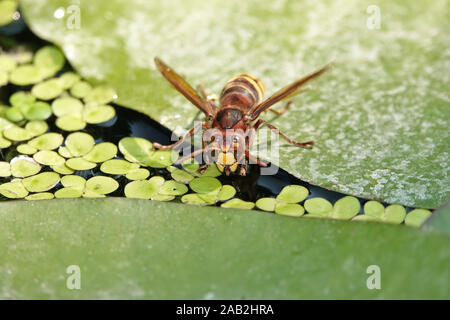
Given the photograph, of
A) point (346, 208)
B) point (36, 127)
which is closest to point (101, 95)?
point (36, 127)

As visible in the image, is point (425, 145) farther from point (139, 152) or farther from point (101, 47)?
point (101, 47)

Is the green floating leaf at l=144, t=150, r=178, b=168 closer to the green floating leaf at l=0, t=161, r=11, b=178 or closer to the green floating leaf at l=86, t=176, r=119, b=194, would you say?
the green floating leaf at l=86, t=176, r=119, b=194

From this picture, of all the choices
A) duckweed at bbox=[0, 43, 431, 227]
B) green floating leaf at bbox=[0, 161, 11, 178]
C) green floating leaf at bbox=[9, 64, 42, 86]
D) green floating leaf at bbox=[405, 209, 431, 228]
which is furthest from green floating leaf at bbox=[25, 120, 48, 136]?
green floating leaf at bbox=[405, 209, 431, 228]

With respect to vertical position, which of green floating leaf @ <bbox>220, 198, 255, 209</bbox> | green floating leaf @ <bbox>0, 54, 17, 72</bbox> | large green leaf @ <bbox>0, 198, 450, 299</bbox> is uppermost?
green floating leaf @ <bbox>0, 54, 17, 72</bbox>

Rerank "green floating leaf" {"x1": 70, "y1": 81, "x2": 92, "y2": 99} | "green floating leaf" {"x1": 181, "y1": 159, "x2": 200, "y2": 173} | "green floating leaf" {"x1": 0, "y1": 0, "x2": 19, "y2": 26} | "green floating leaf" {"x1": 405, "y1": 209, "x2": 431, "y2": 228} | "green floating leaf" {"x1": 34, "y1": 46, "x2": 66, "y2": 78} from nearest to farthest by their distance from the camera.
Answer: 1. "green floating leaf" {"x1": 405, "y1": 209, "x2": 431, "y2": 228}
2. "green floating leaf" {"x1": 181, "y1": 159, "x2": 200, "y2": 173}
3. "green floating leaf" {"x1": 70, "y1": 81, "x2": 92, "y2": 99}
4. "green floating leaf" {"x1": 34, "y1": 46, "x2": 66, "y2": 78}
5. "green floating leaf" {"x1": 0, "y1": 0, "x2": 19, "y2": 26}

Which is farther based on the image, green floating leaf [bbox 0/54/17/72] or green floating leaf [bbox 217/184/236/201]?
green floating leaf [bbox 0/54/17/72]

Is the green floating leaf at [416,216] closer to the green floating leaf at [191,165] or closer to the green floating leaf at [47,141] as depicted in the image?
the green floating leaf at [191,165]
